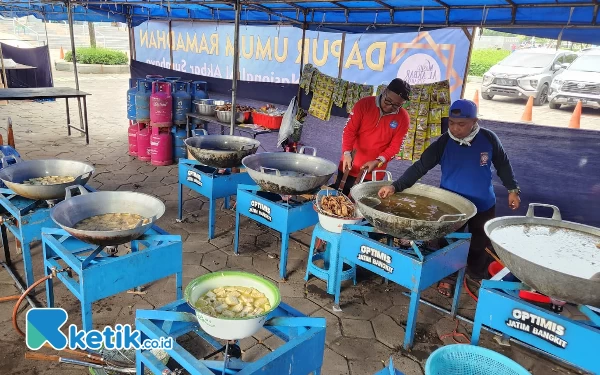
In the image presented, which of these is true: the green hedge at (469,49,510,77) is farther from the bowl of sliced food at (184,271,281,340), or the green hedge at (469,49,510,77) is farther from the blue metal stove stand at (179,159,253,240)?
the bowl of sliced food at (184,271,281,340)

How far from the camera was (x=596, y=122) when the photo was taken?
37.8 ft

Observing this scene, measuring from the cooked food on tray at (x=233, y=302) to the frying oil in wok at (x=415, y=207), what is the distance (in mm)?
1289

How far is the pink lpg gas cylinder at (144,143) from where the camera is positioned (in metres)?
7.81

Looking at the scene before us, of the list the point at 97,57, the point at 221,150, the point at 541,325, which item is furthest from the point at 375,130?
the point at 97,57

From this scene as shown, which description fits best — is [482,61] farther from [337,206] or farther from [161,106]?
[337,206]

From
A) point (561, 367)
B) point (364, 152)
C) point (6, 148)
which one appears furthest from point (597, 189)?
point (6, 148)

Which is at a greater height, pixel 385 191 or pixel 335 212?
pixel 385 191

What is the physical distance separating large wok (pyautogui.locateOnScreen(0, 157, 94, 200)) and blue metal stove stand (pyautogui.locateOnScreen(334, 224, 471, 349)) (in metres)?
2.13

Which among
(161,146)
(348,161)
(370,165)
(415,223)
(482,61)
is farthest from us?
(482,61)

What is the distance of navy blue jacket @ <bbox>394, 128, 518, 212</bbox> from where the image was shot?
146 inches

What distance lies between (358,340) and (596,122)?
37.5 feet

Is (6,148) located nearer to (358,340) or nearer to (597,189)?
(358,340)

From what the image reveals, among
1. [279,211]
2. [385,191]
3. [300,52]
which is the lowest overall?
[279,211]

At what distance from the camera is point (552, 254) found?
2.24 meters
